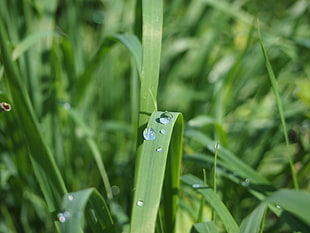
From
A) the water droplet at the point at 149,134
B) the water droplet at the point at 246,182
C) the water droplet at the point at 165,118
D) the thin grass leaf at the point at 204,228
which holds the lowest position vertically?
the thin grass leaf at the point at 204,228

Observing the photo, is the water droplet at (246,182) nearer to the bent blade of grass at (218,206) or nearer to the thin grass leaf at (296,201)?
the bent blade of grass at (218,206)

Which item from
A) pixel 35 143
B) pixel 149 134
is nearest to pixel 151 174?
pixel 149 134

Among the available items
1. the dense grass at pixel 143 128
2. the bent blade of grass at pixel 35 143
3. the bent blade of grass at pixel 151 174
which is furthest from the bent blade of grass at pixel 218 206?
the bent blade of grass at pixel 35 143

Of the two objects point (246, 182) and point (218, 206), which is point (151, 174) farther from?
point (246, 182)

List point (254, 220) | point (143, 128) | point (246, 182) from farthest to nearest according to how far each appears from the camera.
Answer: point (246, 182)
point (143, 128)
point (254, 220)

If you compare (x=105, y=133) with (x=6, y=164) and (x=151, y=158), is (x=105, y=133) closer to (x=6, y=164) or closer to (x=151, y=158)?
(x=6, y=164)

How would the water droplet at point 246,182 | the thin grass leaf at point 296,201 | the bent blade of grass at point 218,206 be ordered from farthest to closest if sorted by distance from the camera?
the water droplet at point 246,182, the bent blade of grass at point 218,206, the thin grass leaf at point 296,201

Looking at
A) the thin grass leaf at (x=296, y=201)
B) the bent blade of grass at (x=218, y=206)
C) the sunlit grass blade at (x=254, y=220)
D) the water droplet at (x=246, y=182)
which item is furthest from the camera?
the water droplet at (x=246, y=182)

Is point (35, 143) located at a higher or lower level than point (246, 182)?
higher

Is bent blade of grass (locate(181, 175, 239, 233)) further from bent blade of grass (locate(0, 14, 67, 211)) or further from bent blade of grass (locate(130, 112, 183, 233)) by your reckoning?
bent blade of grass (locate(0, 14, 67, 211))
